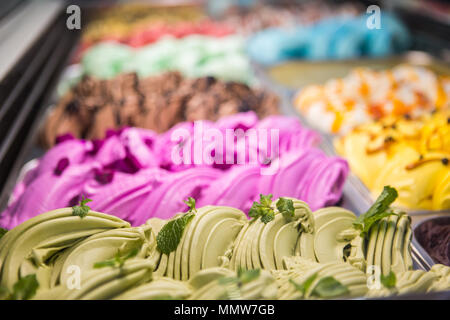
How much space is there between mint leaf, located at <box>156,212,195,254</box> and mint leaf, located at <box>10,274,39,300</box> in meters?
0.37

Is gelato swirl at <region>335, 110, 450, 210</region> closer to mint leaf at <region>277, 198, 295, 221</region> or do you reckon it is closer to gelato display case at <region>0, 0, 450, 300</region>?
gelato display case at <region>0, 0, 450, 300</region>

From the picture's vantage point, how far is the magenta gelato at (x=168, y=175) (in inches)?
64.8

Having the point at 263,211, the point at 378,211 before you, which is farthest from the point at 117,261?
the point at 378,211

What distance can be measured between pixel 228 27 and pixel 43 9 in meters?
1.90

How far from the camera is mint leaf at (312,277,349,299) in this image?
1169mm

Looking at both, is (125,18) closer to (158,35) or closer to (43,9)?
(158,35)

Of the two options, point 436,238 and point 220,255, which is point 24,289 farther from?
point 436,238

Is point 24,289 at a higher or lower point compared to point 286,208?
lower

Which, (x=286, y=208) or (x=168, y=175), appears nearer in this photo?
(x=286, y=208)

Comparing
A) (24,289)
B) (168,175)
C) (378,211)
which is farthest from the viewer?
(168,175)

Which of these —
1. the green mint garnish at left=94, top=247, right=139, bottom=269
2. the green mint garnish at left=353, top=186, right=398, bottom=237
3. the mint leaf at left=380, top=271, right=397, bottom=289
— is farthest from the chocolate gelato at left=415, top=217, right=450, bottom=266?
the green mint garnish at left=94, top=247, right=139, bottom=269

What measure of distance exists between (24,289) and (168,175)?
0.73 metres

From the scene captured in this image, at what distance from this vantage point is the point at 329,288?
1178 millimetres
